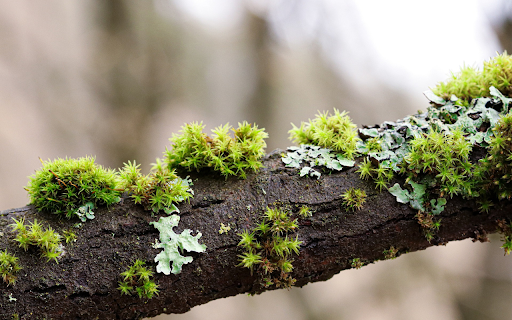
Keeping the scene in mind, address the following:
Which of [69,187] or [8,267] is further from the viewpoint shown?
[69,187]

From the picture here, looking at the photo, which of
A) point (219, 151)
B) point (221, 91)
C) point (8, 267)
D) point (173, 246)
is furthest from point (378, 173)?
point (221, 91)

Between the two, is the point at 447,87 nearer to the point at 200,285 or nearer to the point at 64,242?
the point at 200,285

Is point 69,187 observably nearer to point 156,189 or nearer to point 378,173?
point 156,189

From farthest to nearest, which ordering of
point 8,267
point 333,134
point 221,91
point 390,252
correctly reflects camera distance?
point 221,91 → point 333,134 → point 390,252 → point 8,267

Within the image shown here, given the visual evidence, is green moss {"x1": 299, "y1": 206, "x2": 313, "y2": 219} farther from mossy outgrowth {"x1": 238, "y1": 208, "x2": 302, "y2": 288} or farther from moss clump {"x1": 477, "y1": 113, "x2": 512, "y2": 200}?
moss clump {"x1": 477, "y1": 113, "x2": 512, "y2": 200}

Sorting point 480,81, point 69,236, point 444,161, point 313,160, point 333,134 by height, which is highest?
point 480,81

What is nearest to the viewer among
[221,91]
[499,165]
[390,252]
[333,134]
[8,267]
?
[8,267]
